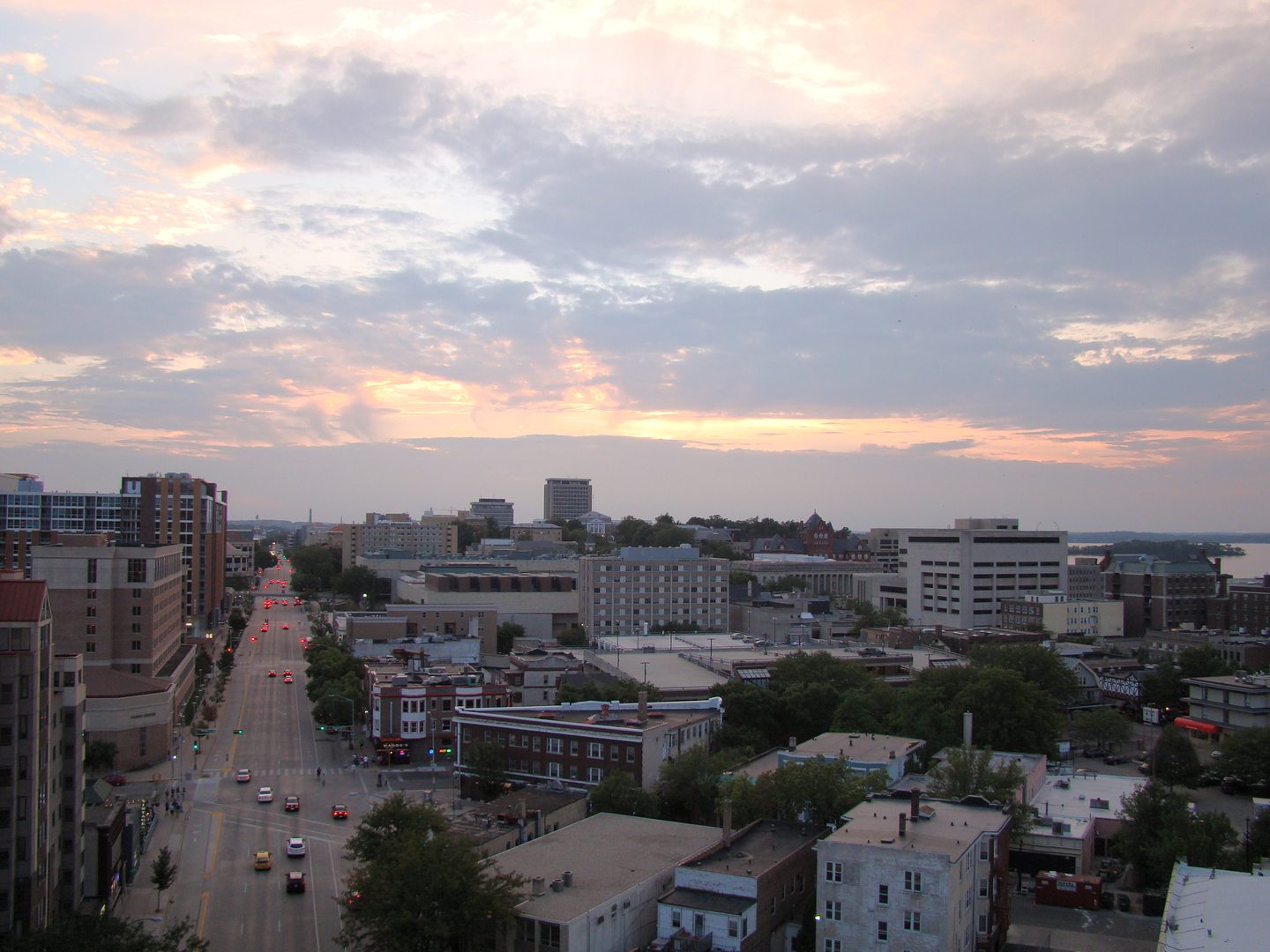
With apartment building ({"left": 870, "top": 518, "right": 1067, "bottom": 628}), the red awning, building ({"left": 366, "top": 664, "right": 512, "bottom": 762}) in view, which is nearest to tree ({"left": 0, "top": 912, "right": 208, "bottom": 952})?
building ({"left": 366, "top": 664, "right": 512, "bottom": 762})

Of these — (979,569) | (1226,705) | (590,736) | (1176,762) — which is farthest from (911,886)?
(979,569)

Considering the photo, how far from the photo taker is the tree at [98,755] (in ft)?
176

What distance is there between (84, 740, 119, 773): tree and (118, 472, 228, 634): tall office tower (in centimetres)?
4572

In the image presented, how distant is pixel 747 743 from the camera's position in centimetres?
5322

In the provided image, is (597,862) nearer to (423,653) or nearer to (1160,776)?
(1160,776)

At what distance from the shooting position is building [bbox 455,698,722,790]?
47.4 m

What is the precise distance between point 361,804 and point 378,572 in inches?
4421

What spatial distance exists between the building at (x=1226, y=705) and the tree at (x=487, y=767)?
4595cm

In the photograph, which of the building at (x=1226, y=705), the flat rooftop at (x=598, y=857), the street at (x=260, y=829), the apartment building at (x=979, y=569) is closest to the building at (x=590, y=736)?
the street at (x=260, y=829)

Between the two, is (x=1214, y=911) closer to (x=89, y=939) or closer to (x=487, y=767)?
(x=89, y=939)

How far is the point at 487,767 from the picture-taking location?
4819cm

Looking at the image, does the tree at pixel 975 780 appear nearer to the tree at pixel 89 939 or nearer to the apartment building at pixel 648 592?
the tree at pixel 89 939

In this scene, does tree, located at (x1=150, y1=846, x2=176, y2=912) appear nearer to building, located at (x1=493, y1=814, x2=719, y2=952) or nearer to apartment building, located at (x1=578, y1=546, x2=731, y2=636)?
building, located at (x1=493, y1=814, x2=719, y2=952)

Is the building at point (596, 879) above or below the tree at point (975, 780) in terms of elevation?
below
